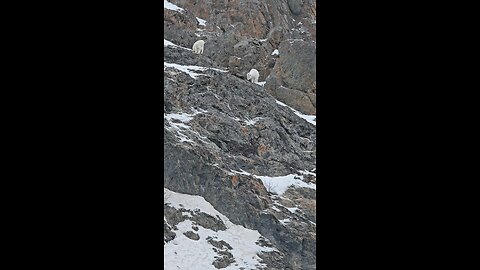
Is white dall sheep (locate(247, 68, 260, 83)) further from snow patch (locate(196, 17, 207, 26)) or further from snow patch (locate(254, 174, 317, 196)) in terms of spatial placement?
snow patch (locate(254, 174, 317, 196))

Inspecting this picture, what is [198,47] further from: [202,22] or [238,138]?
[238,138]

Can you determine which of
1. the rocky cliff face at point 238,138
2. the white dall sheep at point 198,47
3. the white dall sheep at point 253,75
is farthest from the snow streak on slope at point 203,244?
the white dall sheep at point 198,47

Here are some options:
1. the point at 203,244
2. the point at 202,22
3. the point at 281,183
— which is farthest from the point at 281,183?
the point at 202,22

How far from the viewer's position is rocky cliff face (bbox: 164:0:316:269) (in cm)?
1578

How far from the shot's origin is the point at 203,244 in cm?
1513

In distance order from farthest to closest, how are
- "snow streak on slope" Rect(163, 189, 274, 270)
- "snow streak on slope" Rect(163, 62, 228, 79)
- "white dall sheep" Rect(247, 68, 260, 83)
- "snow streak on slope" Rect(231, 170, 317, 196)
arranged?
1. "white dall sheep" Rect(247, 68, 260, 83)
2. "snow streak on slope" Rect(163, 62, 228, 79)
3. "snow streak on slope" Rect(231, 170, 317, 196)
4. "snow streak on slope" Rect(163, 189, 274, 270)

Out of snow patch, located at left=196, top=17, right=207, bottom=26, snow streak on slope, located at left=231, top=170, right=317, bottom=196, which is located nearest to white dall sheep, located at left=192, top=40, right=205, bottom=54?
snow patch, located at left=196, top=17, right=207, bottom=26

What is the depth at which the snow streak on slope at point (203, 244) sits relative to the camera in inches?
559

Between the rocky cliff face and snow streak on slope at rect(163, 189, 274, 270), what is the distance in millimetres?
27
